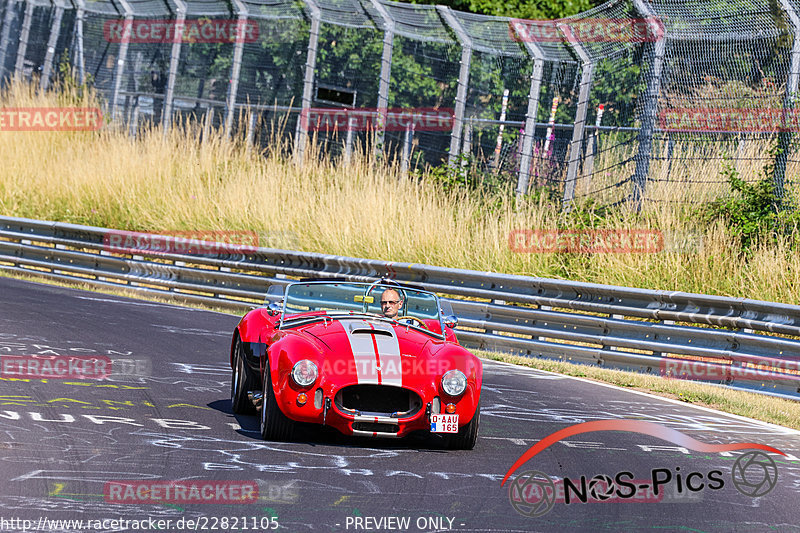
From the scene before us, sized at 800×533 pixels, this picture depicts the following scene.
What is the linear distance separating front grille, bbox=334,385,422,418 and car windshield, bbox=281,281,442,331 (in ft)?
4.35

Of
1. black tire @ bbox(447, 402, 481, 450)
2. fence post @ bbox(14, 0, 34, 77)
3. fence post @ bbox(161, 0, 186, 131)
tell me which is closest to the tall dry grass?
fence post @ bbox(161, 0, 186, 131)

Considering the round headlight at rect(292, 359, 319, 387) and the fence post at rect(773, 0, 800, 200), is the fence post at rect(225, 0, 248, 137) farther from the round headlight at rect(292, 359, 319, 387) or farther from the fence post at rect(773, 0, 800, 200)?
the round headlight at rect(292, 359, 319, 387)

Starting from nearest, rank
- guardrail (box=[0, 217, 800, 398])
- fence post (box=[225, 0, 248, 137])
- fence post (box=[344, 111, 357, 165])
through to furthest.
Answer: guardrail (box=[0, 217, 800, 398]) < fence post (box=[344, 111, 357, 165]) < fence post (box=[225, 0, 248, 137])

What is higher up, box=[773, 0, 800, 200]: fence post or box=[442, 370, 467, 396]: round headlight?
box=[773, 0, 800, 200]: fence post

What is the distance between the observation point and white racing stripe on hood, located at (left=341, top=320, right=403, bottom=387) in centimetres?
717

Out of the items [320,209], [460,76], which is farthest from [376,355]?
[460,76]

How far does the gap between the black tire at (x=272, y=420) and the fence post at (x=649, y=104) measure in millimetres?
9168

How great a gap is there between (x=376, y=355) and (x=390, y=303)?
130cm

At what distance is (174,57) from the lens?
21.3 meters

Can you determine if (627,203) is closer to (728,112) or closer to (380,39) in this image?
(728,112)

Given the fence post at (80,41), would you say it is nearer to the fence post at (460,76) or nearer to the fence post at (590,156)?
the fence post at (460,76)

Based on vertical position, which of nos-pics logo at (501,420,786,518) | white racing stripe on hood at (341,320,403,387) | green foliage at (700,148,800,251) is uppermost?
green foliage at (700,148,800,251)

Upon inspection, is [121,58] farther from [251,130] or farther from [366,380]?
[366,380]

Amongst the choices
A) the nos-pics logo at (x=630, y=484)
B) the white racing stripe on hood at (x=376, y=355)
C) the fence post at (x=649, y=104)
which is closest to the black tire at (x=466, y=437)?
the nos-pics logo at (x=630, y=484)
